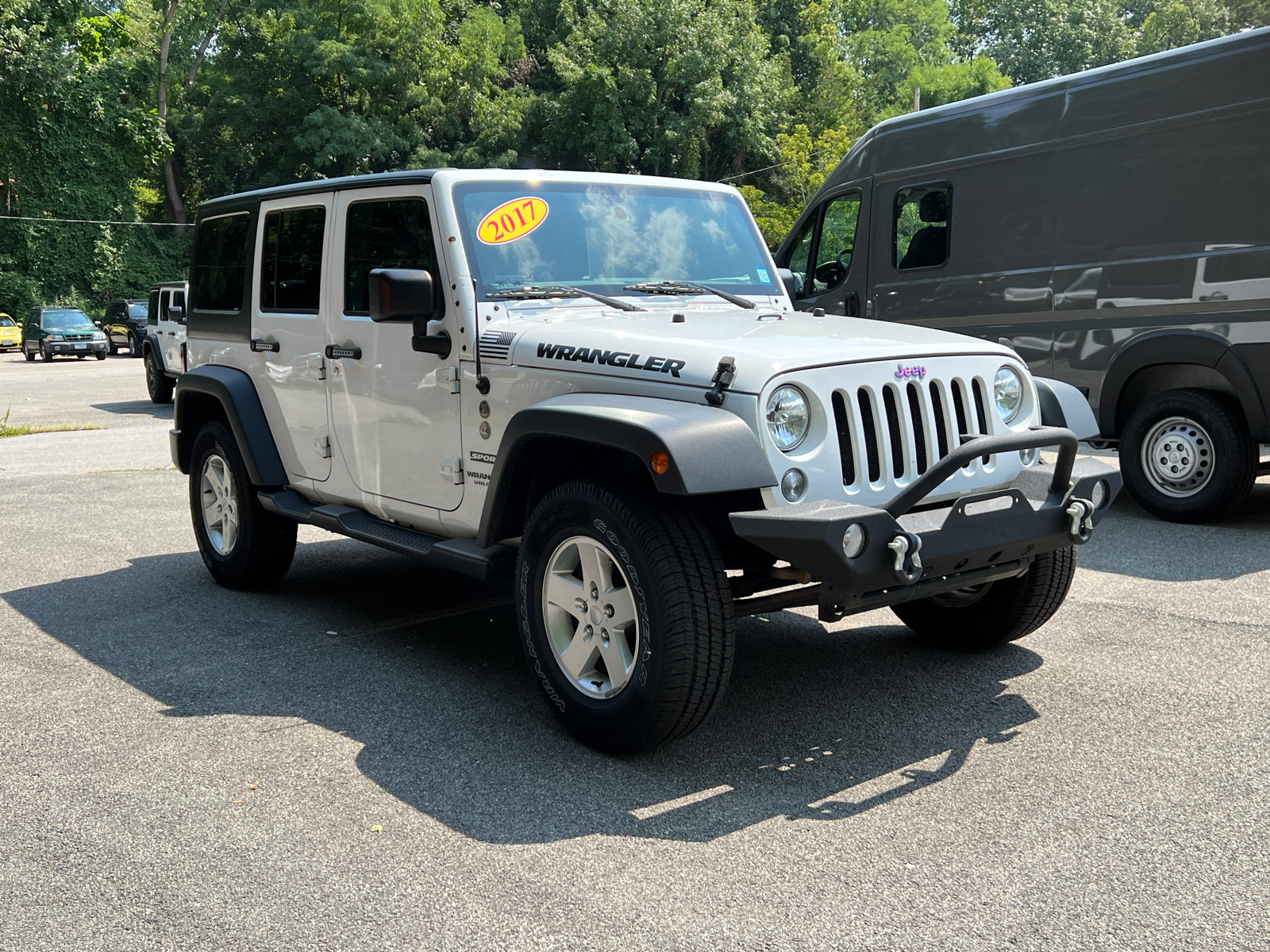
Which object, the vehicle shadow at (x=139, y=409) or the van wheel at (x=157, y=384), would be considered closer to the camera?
the vehicle shadow at (x=139, y=409)

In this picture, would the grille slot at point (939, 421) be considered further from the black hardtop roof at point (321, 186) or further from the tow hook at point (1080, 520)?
the black hardtop roof at point (321, 186)

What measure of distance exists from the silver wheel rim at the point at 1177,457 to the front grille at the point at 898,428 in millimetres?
4775

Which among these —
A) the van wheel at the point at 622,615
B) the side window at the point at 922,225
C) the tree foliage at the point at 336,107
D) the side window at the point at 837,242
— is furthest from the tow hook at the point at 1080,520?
the tree foliage at the point at 336,107

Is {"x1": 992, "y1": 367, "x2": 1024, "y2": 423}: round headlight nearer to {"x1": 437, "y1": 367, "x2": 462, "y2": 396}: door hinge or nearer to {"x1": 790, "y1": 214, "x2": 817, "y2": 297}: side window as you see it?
{"x1": 437, "y1": 367, "x2": 462, "y2": 396}: door hinge

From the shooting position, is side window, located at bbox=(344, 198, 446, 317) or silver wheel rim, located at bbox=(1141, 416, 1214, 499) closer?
side window, located at bbox=(344, 198, 446, 317)

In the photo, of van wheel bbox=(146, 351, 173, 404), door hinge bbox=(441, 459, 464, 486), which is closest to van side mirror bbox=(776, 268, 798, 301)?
door hinge bbox=(441, 459, 464, 486)

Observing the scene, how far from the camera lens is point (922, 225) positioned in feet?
32.2

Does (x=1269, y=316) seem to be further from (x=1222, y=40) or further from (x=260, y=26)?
(x=260, y=26)

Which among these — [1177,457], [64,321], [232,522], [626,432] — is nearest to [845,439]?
[626,432]

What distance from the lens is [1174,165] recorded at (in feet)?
26.6

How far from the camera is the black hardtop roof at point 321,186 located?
5.21 m

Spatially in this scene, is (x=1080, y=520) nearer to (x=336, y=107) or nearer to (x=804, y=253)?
(x=804, y=253)

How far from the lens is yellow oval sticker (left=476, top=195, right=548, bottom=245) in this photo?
5.02m

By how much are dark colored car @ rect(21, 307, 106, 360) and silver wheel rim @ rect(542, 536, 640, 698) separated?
33694 mm
